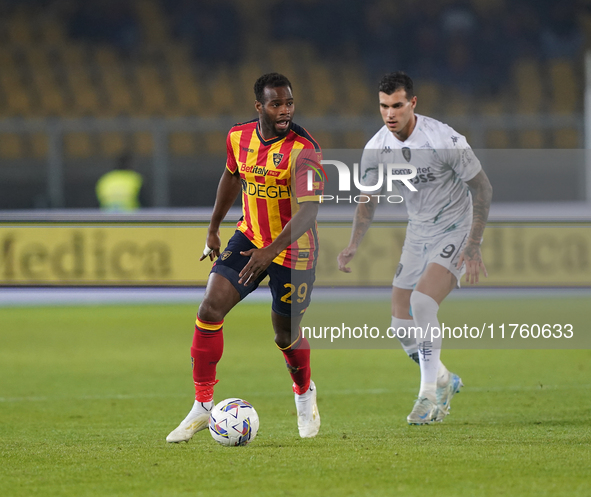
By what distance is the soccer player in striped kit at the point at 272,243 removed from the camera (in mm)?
4676

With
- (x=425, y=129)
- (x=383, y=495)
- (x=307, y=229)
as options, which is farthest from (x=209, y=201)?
(x=383, y=495)

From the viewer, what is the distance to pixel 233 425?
4543 mm

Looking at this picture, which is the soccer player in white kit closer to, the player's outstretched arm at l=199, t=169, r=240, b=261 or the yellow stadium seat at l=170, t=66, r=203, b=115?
the player's outstretched arm at l=199, t=169, r=240, b=261

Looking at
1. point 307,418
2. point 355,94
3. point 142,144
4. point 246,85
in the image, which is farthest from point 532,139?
point 307,418

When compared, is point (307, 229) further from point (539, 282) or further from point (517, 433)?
point (539, 282)

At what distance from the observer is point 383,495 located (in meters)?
3.46

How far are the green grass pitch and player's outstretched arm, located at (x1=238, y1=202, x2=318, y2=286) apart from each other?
2.90ft

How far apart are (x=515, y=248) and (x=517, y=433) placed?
3855 millimetres

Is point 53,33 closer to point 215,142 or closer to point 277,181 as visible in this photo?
point 215,142

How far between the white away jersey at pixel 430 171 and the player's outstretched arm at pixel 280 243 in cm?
118

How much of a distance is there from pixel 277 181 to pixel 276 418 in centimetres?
172

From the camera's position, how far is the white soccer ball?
179 inches

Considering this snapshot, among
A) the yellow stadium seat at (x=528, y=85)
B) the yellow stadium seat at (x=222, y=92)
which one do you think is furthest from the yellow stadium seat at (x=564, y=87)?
the yellow stadium seat at (x=222, y=92)

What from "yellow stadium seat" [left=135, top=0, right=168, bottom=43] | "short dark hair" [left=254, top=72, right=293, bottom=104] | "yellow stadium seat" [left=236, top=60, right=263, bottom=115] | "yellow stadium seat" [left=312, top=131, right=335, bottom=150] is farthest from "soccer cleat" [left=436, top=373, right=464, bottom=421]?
"yellow stadium seat" [left=135, top=0, right=168, bottom=43]
